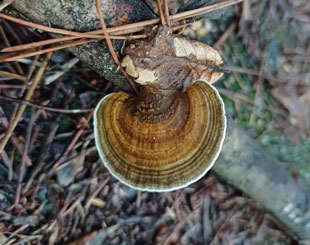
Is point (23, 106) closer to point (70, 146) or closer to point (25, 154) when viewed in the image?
point (25, 154)

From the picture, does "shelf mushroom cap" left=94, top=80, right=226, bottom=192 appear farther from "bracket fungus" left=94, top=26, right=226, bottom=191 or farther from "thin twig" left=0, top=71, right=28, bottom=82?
"thin twig" left=0, top=71, right=28, bottom=82

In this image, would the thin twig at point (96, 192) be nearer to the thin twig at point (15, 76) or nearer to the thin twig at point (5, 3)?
the thin twig at point (15, 76)

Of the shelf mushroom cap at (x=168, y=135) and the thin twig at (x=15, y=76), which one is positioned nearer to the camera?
the shelf mushroom cap at (x=168, y=135)

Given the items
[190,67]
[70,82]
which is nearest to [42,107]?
[70,82]

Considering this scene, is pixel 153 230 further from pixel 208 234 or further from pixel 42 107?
pixel 42 107

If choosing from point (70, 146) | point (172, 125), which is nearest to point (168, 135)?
point (172, 125)

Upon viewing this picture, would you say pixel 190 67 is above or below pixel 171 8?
below

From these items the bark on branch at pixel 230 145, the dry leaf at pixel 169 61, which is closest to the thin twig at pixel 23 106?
the bark on branch at pixel 230 145
